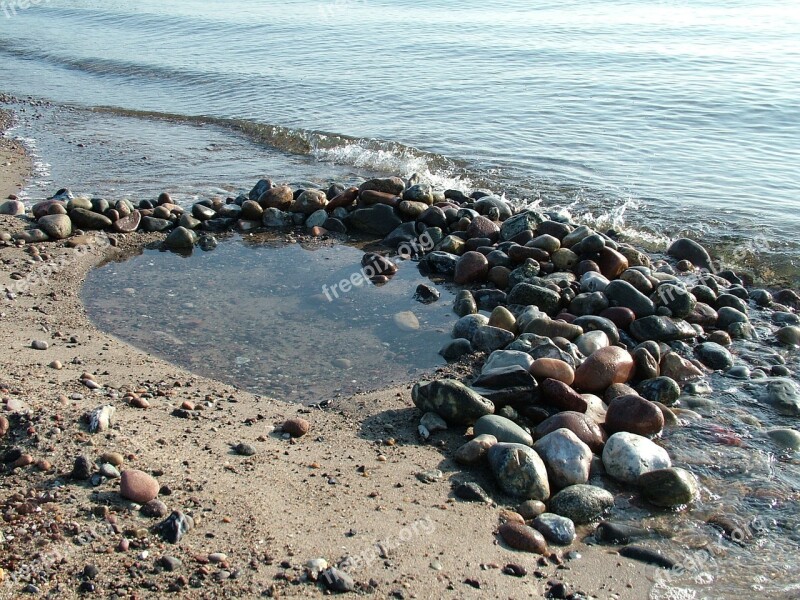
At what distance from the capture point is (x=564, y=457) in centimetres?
454

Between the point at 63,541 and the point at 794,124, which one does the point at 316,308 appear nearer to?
the point at 63,541

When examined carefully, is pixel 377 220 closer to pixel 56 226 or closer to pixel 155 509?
pixel 56 226

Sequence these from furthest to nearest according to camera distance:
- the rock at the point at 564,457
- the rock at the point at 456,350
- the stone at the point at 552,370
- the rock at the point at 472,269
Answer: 1. the rock at the point at 472,269
2. the rock at the point at 456,350
3. the stone at the point at 552,370
4. the rock at the point at 564,457

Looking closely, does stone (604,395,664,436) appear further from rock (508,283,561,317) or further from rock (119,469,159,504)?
rock (119,469,159,504)

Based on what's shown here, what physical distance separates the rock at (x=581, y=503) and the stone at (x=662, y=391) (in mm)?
1416

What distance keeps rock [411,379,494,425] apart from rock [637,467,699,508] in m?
1.13

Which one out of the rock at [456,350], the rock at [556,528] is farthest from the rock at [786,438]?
the rock at [456,350]

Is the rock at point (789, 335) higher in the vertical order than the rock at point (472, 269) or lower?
lower

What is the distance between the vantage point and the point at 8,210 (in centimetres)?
822

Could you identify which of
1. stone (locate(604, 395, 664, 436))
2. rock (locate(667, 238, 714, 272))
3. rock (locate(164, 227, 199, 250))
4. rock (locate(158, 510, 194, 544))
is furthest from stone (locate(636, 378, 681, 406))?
rock (locate(164, 227, 199, 250))

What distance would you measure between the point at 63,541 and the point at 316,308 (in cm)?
379

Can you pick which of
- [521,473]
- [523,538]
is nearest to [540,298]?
[521,473]

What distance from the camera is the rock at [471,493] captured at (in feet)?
13.8

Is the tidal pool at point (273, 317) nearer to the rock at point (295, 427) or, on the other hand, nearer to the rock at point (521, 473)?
the rock at point (295, 427)
